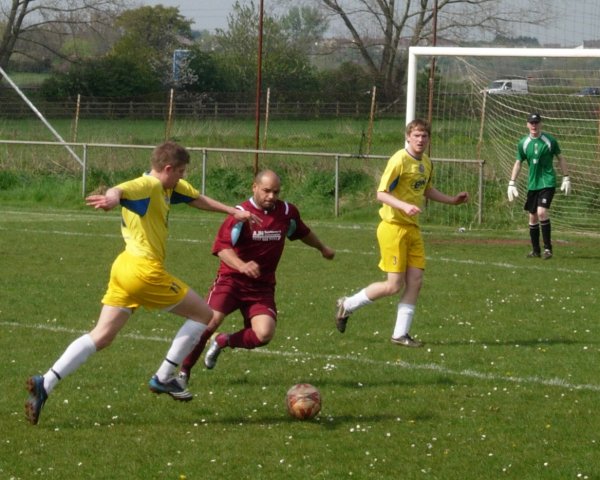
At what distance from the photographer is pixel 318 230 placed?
2030 cm

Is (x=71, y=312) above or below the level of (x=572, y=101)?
below

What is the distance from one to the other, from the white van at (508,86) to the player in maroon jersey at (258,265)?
1251 centimetres

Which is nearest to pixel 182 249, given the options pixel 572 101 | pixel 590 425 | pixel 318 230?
pixel 318 230

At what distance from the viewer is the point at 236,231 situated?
28.2ft

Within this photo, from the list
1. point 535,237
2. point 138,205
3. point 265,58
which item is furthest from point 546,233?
point 265,58

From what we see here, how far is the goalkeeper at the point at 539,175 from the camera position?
16.6 m

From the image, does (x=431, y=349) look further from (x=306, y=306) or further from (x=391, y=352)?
(x=306, y=306)

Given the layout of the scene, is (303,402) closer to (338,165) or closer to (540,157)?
(540,157)

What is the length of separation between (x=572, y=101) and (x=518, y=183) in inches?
63.8

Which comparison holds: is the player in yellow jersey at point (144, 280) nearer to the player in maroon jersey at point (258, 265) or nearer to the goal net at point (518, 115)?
the player in maroon jersey at point (258, 265)

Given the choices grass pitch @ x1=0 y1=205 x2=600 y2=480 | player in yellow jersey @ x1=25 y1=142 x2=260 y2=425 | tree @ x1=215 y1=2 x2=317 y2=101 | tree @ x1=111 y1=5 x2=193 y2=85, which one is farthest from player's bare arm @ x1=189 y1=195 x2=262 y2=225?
tree @ x1=111 y1=5 x2=193 y2=85

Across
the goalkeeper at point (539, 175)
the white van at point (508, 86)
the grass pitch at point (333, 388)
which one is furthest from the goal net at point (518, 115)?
the grass pitch at point (333, 388)

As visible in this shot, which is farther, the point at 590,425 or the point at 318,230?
the point at 318,230

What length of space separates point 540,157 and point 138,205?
1030 centimetres
